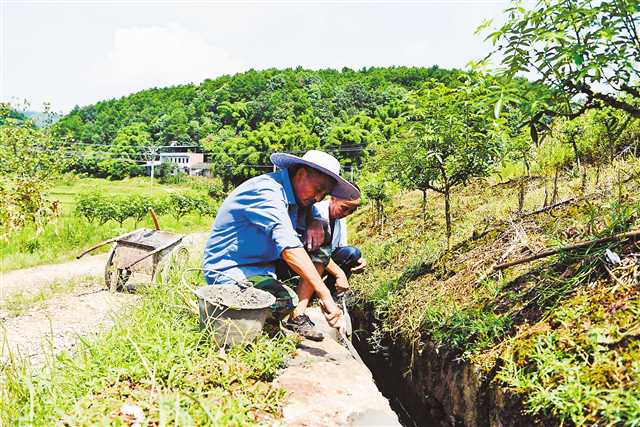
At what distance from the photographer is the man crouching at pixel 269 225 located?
2996mm

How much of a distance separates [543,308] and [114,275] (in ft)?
19.1

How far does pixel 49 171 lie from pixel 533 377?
1883 cm

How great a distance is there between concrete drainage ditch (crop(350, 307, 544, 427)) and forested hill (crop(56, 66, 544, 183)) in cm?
5025

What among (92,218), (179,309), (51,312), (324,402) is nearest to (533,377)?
(324,402)

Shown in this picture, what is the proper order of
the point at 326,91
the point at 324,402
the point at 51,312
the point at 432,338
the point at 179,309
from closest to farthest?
the point at 324,402
the point at 179,309
the point at 432,338
the point at 51,312
the point at 326,91

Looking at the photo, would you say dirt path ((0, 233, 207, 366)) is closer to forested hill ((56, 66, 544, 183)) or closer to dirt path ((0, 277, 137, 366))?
dirt path ((0, 277, 137, 366))

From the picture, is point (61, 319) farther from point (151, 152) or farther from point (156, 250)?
point (151, 152)

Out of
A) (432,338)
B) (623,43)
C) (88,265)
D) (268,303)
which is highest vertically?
(623,43)

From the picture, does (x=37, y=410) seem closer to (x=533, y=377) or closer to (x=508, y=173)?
(x=533, y=377)

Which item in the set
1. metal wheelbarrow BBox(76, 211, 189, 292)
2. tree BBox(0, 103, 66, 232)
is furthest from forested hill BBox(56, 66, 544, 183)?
metal wheelbarrow BBox(76, 211, 189, 292)

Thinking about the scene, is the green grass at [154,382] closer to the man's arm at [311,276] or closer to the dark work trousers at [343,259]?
the man's arm at [311,276]

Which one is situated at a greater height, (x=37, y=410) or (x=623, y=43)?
(x=623, y=43)

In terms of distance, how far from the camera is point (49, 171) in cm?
1797

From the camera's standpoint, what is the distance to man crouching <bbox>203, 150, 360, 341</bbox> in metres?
3.00
